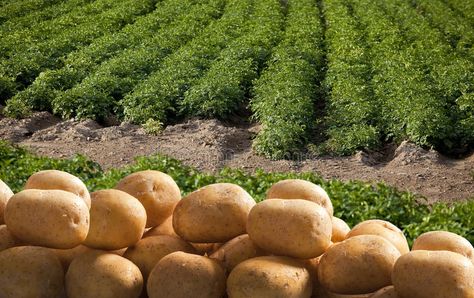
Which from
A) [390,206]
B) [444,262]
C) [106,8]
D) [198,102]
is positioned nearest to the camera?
[444,262]

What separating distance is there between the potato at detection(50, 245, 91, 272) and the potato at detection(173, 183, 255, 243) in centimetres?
44

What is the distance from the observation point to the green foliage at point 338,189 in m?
6.74

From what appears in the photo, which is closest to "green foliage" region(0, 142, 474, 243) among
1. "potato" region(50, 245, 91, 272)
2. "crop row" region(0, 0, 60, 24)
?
"potato" region(50, 245, 91, 272)

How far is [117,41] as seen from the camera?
1720 cm

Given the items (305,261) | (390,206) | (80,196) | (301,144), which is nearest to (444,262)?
(305,261)

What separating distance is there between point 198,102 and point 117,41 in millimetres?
5317

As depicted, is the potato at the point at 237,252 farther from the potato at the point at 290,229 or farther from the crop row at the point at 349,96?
the crop row at the point at 349,96

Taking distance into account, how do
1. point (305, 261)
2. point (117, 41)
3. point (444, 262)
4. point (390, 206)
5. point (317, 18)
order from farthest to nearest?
point (317, 18) < point (117, 41) < point (390, 206) < point (305, 261) < point (444, 262)

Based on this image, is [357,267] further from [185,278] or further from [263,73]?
[263,73]

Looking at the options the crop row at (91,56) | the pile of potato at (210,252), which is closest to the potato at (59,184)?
the pile of potato at (210,252)

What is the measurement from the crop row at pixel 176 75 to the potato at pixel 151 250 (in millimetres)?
8580

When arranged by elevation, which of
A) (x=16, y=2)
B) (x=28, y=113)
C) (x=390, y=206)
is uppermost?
(x=390, y=206)

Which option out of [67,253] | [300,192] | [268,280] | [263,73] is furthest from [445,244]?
[263,73]

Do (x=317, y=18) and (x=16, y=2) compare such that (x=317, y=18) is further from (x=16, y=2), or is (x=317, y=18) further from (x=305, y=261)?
(x=305, y=261)
